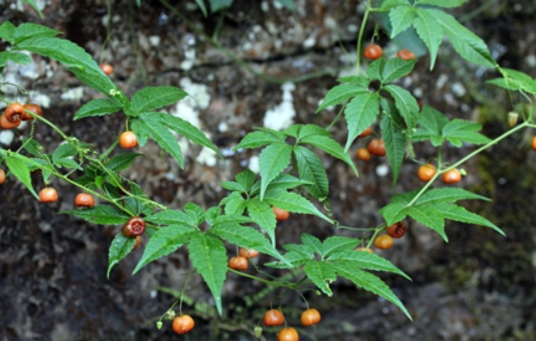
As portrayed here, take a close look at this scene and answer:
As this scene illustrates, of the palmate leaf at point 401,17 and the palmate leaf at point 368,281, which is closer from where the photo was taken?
the palmate leaf at point 368,281

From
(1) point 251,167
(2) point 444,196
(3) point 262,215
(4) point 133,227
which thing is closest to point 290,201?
(3) point 262,215

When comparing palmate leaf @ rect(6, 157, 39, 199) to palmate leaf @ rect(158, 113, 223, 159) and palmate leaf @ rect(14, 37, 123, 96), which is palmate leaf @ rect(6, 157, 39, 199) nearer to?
palmate leaf @ rect(14, 37, 123, 96)

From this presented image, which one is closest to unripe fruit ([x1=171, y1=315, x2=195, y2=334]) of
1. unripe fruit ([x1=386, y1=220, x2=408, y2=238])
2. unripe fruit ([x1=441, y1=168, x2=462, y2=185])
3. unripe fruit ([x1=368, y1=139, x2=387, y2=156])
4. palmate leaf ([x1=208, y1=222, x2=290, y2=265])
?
palmate leaf ([x1=208, y1=222, x2=290, y2=265])

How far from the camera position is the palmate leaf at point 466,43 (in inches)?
72.2

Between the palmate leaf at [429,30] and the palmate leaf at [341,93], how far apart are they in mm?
227

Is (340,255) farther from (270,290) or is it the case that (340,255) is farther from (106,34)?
(106,34)

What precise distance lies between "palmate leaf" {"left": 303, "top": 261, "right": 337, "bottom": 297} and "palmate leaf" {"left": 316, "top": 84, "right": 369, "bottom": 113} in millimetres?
469

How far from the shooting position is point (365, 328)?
2.79m

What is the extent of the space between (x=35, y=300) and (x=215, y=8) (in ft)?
4.50

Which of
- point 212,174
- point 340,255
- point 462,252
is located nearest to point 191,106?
point 212,174

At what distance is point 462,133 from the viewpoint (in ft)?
6.59

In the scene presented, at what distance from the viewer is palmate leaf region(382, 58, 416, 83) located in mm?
1828

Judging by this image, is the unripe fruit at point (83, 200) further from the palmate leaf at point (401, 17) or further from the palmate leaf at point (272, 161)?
the palmate leaf at point (401, 17)

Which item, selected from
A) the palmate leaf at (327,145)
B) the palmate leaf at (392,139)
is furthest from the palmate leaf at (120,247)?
the palmate leaf at (392,139)
